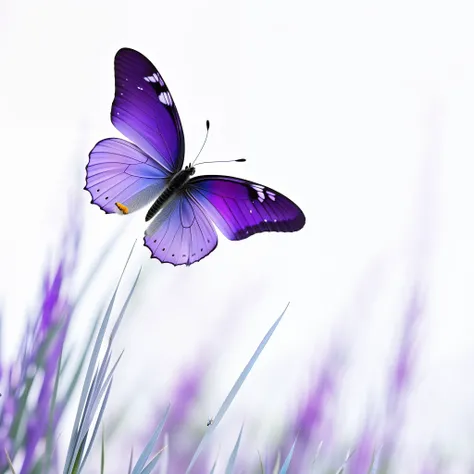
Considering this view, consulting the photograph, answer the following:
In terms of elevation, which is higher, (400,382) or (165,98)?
(165,98)

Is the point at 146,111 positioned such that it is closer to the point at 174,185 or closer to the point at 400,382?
the point at 174,185

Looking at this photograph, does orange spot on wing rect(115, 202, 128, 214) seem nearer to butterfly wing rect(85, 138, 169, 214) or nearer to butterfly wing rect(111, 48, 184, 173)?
butterfly wing rect(85, 138, 169, 214)

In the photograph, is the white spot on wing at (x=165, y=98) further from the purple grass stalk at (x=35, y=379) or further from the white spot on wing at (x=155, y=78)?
the purple grass stalk at (x=35, y=379)

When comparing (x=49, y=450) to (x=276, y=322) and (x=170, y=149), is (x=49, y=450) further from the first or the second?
(x=170, y=149)

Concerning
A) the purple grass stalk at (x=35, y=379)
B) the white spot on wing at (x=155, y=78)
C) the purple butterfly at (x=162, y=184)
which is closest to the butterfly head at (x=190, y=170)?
the purple butterfly at (x=162, y=184)

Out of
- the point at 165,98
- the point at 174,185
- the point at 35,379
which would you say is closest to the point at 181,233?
the point at 174,185

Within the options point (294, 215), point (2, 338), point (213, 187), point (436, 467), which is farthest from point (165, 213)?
point (436, 467)

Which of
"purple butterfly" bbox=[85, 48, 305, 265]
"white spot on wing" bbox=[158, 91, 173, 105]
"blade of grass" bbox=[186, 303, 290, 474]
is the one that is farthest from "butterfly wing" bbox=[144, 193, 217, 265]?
"blade of grass" bbox=[186, 303, 290, 474]

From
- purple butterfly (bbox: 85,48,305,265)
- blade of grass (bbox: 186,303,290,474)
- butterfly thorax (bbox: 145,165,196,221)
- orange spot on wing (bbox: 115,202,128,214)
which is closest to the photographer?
blade of grass (bbox: 186,303,290,474)
